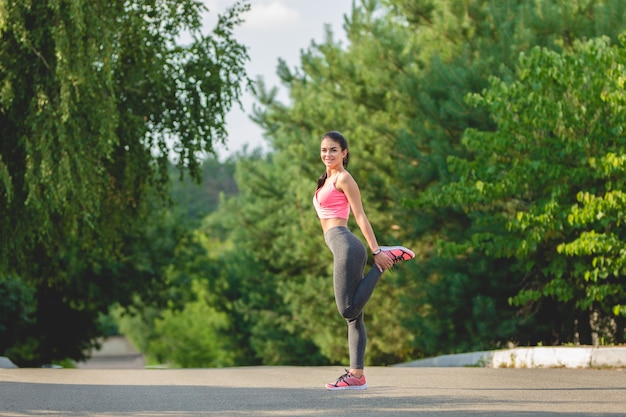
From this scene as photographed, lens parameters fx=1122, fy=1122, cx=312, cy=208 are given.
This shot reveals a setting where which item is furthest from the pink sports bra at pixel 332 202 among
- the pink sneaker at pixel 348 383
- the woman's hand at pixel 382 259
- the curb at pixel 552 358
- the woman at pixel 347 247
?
the curb at pixel 552 358

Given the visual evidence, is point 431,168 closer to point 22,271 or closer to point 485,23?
point 485,23

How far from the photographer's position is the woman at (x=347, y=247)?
9000 mm

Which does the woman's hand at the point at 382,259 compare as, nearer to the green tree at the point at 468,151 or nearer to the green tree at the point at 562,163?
the green tree at the point at 562,163

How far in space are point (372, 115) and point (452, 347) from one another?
895 centimetres

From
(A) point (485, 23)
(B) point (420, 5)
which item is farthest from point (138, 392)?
(B) point (420, 5)

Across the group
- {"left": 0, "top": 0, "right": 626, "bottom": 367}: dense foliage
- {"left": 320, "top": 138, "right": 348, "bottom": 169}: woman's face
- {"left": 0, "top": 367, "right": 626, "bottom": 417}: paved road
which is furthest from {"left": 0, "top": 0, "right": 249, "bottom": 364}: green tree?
{"left": 320, "top": 138, "right": 348, "bottom": 169}: woman's face

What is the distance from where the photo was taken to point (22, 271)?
23.5m

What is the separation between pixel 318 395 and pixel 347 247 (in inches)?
48.2

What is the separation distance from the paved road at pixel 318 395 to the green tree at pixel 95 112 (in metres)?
7.53

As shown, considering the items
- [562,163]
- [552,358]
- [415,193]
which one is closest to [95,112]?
[562,163]

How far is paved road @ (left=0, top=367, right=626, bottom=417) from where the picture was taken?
7766 millimetres

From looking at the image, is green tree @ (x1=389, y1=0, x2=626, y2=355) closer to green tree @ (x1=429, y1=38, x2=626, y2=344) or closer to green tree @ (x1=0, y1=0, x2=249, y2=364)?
green tree @ (x1=429, y1=38, x2=626, y2=344)

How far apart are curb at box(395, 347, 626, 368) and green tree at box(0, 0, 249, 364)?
7562 mm

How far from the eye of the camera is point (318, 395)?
29.8ft
